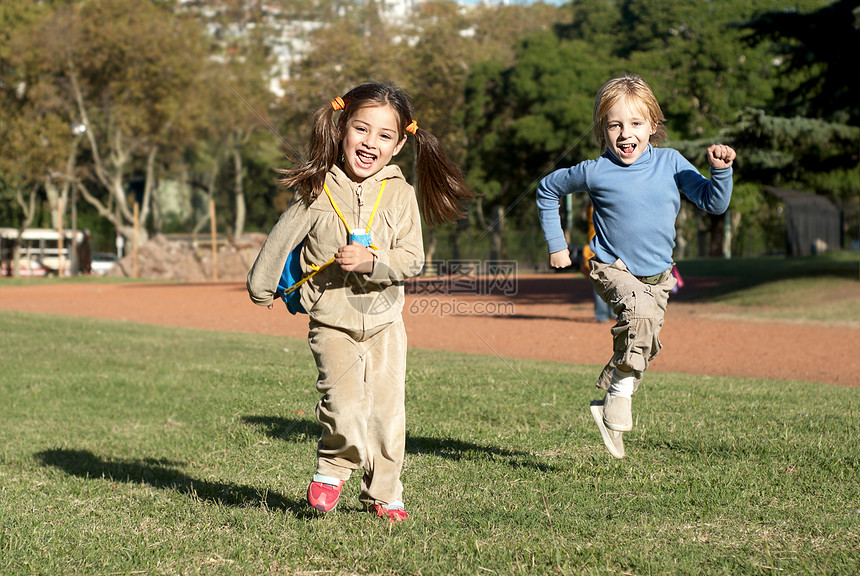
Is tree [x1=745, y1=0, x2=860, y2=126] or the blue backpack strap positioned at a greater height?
tree [x1=745, y1=0, x2=860, y2=126]

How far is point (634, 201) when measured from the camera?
14.8 ft

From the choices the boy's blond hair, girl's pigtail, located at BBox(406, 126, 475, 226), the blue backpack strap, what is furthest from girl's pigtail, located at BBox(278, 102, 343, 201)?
the boy's blond hair

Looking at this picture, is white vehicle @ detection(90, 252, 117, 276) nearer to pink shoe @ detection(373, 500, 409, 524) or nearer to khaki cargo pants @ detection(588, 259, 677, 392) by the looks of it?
khaki cargo pants @ detection(588, 259, 677, 392)

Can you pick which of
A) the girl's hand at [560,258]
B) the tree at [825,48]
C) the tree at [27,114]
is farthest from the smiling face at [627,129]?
the tree at [27,114]

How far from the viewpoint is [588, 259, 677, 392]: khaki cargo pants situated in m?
4.52

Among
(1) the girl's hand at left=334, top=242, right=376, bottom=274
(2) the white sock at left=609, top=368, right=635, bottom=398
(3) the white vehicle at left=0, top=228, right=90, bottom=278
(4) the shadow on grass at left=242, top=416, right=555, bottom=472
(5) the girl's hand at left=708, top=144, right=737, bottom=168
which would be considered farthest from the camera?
(3) the white vehicle at left=0, top=228, right=90, bottom=278

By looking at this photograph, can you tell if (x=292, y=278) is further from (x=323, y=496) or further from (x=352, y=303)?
(x=323, y=496)

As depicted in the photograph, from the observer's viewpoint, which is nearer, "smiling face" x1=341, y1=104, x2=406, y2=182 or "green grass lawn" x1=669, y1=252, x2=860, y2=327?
"smiling face" x1=341, y1=104, x2=406, y2=182

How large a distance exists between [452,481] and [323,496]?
1.06 meters

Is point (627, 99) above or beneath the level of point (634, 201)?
above

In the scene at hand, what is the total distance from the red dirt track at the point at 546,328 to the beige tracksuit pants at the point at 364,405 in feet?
22.6

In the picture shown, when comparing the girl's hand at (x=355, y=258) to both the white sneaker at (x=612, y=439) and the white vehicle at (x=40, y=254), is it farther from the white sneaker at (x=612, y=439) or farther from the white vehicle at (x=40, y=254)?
the white vehicle at (x=40, y=254)

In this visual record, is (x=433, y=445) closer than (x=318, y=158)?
No

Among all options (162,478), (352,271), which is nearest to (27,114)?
(162,478)
